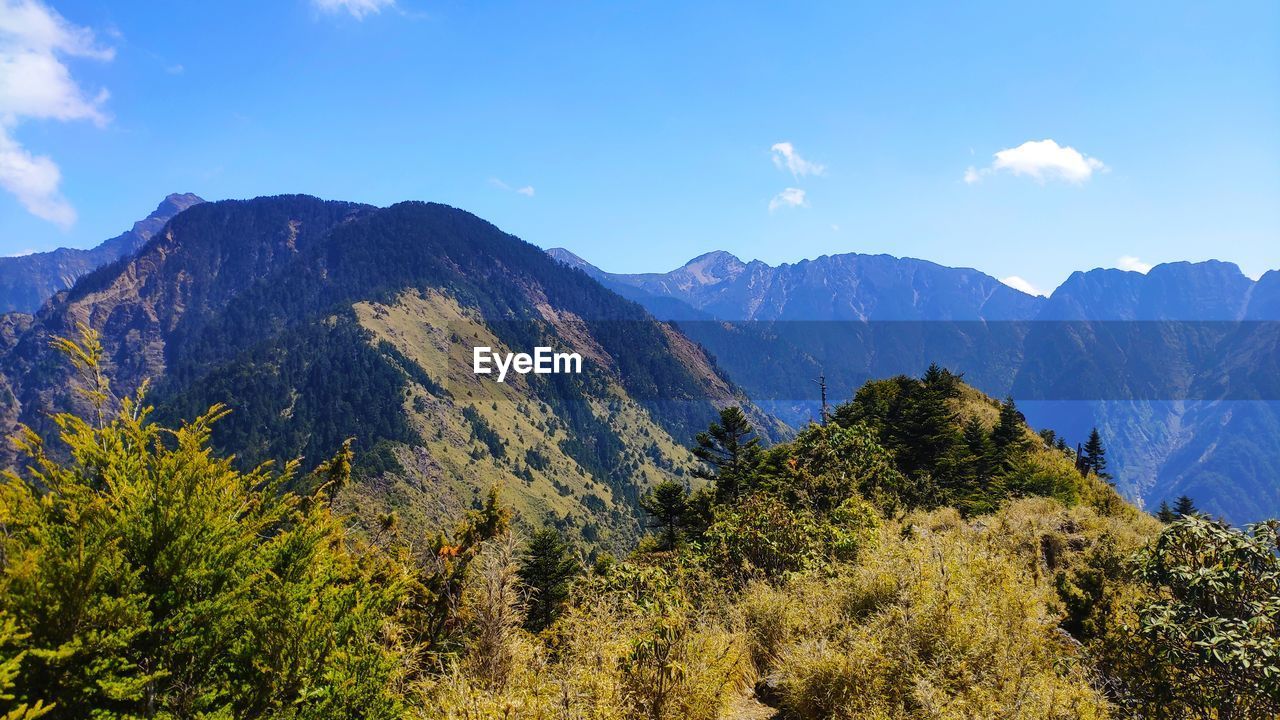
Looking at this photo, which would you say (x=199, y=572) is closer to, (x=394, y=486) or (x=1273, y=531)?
(x=1273, y=531)

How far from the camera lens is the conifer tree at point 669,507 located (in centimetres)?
4119

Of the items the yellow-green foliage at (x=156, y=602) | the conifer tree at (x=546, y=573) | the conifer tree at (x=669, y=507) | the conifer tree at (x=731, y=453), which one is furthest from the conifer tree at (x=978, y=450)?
the yellow-green foliage at (x=156, y=602)

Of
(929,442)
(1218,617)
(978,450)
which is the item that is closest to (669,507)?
(929,442)

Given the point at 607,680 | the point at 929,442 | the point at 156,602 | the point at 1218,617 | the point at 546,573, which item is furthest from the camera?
the point at 546,573

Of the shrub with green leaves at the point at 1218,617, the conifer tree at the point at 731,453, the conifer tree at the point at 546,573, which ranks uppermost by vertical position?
the shrub with green leaves at the point at 1218,617

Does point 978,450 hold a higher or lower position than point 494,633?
lower

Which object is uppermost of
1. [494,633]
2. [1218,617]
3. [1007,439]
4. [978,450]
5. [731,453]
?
[1218,617]

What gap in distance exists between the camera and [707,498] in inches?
1623

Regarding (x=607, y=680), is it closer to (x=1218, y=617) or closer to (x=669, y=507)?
(x=1218, y=617)

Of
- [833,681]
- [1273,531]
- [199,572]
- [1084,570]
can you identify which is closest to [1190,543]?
[1273,531]

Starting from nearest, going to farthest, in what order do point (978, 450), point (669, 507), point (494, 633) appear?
point (494, 633) < point (669, 507) < point (978, 450)

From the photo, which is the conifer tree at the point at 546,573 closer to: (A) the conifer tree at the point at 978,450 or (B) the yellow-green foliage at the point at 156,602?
(A) the conifer tree at the point at 978,450

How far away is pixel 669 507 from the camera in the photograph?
41.2 metres

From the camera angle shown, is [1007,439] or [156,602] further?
[1007,439]
